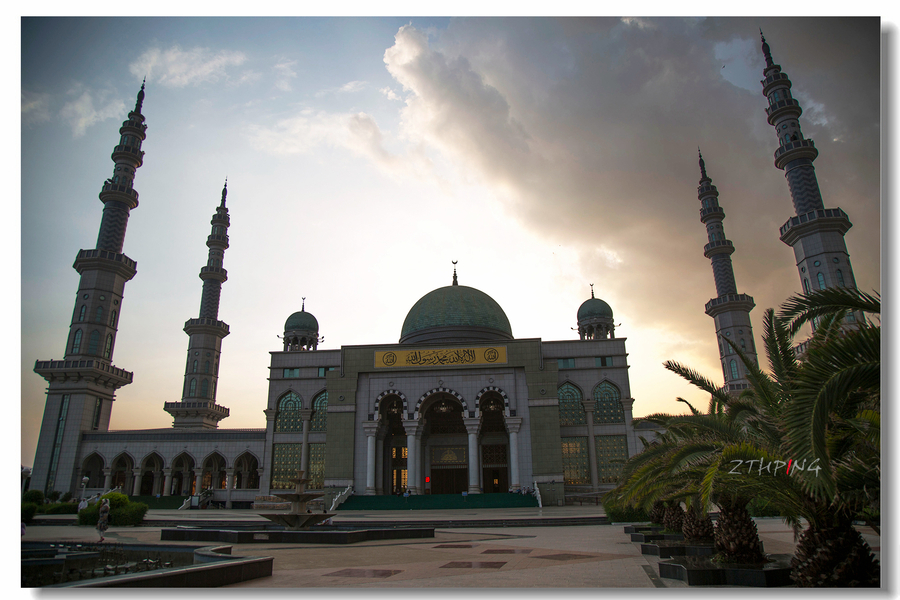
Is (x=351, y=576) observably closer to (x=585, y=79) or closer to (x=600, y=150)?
(x=600, y=150)

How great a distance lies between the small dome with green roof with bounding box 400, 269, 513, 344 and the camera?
37719mm

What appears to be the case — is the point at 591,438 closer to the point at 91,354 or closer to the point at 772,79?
the point at 772,79

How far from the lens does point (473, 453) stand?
31.3 metres

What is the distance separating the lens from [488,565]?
8.95m

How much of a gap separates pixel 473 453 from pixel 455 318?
33.1 ft

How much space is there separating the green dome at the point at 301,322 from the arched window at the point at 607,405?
2269cm

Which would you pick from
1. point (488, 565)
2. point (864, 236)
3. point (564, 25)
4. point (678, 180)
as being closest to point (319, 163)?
point (564, 25)

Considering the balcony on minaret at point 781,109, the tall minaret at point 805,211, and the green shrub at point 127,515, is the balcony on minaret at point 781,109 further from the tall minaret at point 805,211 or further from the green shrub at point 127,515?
the green shrub at point 127,515

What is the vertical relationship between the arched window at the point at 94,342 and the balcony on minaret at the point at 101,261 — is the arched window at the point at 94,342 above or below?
below

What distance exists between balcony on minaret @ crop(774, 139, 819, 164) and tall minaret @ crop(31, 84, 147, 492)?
41.4m

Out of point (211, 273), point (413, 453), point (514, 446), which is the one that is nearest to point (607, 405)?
point (514, 446)

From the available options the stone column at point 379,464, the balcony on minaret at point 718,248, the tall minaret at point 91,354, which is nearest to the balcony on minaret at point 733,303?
the balcony on minaret at point 718,248

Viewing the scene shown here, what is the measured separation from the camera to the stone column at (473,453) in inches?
1207

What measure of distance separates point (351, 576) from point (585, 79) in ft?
30.7
